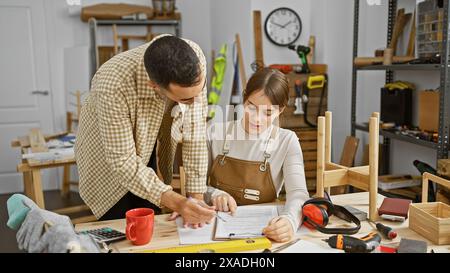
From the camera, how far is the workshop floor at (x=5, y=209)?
3.22m

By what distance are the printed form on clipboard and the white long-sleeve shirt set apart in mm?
91

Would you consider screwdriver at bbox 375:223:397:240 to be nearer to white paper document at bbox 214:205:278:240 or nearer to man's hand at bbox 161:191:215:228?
white paper document at bbox 214:205:278:240

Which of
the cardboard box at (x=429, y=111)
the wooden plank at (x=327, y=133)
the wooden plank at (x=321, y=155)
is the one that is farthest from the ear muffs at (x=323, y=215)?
the cardboard box at (x=429, y=111)

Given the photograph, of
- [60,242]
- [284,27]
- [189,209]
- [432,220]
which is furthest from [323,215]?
[284,27]

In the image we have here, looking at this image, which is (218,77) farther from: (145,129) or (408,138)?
(145,129)

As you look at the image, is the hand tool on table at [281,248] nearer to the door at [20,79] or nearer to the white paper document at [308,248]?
the white paper document at [308,248]

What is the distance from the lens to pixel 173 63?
1.17m

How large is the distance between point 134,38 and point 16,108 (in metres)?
1.48

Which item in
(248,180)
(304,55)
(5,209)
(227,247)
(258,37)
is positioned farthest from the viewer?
(5,209)

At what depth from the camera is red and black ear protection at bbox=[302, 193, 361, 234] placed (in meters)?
1.30

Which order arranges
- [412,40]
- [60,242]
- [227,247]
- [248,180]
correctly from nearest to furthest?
[60,242], [227,247], [248,180], [412,40]

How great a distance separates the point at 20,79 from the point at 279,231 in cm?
436

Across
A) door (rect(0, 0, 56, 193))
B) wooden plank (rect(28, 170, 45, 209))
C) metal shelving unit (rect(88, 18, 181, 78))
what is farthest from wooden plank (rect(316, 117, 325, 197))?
door (rect(0, 0, 56, 193))
